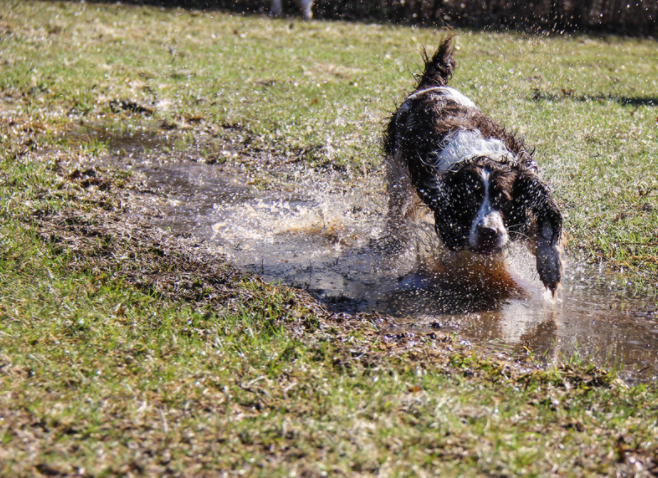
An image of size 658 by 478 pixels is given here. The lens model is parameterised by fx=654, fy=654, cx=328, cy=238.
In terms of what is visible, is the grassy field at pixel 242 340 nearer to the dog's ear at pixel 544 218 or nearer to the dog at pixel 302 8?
the dog's ear at pixel 544 218

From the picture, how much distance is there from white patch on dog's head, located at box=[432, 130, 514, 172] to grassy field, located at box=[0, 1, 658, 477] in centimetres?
115

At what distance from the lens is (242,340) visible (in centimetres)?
350

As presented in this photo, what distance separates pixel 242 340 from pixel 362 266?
1.53m

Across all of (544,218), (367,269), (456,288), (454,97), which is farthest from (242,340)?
(454,97)

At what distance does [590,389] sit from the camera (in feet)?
10.2

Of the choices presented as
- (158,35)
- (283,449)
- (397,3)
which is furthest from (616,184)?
(397,3)

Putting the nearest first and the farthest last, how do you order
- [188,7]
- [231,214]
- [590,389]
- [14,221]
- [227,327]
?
[590,389] → [227,327] → [14,221] → [231,214] → [188,7]

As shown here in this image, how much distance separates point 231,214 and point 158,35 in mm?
8673

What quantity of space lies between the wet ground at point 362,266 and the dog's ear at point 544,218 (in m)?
0.19

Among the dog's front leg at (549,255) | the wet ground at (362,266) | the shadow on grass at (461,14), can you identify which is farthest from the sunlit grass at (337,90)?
the shadow on grass at (461,14)

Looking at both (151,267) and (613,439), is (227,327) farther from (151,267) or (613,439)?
(613,439)

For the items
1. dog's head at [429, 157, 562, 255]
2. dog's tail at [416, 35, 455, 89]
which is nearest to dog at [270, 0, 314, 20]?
dog's tail at [416, 35, 455, 89]

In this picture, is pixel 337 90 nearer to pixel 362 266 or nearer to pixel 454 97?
pixel 454 97

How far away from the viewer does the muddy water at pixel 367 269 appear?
3.86m
